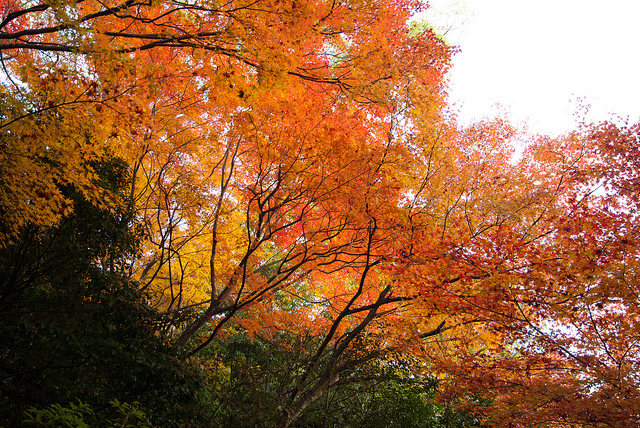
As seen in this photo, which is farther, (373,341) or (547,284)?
(373,341)

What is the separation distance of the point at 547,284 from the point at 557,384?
4.56 ft

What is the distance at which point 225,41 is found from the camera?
13.3 feet

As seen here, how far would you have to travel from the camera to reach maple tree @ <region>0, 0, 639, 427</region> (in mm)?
4281

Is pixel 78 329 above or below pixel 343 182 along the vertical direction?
below

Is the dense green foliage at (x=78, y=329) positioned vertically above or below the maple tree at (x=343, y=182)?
below

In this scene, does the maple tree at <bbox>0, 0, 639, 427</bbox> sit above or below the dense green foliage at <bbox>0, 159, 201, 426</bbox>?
above

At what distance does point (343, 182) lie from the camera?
629cm

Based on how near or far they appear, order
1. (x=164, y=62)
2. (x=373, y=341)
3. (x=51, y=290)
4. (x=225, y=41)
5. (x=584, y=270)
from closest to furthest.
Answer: (x=225, y=41) → (x=584, y=270) → (x=51, y=290) → (x=164, y=62) → (x=373, y=341)

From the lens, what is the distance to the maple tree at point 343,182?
169 inches

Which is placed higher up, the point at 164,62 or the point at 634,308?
the point at 164,62

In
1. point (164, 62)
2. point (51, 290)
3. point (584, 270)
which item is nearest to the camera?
point (584, 270)

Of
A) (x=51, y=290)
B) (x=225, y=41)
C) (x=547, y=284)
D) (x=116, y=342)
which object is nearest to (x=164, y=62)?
(x=225, y=41)

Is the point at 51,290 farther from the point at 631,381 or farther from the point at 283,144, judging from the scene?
the point at 631,381

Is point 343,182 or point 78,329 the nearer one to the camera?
point 78,329
